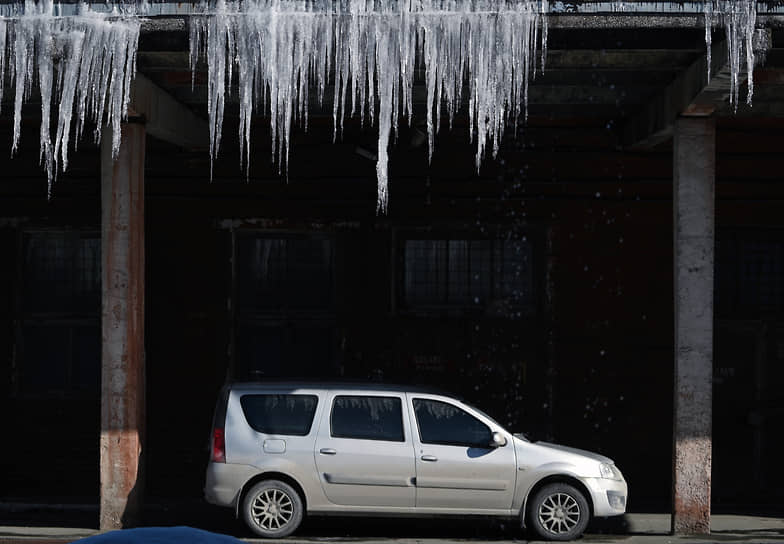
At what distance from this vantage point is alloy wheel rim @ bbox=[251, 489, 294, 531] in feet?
32.4

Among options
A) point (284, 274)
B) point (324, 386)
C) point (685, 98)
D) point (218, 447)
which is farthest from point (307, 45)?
point (284, 274)

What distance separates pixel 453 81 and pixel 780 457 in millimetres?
6864

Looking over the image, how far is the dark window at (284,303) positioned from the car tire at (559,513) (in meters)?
4.22

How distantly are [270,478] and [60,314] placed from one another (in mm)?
Answer: 5041

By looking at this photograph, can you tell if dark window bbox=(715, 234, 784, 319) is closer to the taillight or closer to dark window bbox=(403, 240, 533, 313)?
dark window bbox=(403, 240, 533, 313)

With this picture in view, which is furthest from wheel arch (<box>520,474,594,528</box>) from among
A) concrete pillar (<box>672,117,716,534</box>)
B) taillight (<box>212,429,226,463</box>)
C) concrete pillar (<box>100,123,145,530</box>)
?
concrete pillar (<box>100,123,145,530</box>)

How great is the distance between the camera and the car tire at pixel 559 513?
9930 millimetres

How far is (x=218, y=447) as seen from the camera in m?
10.0

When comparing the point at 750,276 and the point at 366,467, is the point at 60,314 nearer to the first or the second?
the point at 366,467

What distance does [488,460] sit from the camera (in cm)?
995

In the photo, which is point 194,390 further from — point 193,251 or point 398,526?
point 398,526

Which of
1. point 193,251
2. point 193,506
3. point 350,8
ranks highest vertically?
point 350,8

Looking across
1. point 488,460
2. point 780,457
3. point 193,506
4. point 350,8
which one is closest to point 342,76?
point 350,8

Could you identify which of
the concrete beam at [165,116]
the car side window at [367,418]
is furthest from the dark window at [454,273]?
the car side window at [367,418]
